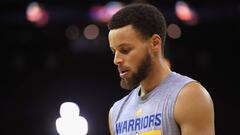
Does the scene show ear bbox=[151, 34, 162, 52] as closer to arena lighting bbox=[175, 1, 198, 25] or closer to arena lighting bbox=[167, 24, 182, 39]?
arena lighting bbox=[175, 1, 198, 25]

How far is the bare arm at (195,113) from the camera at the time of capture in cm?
268

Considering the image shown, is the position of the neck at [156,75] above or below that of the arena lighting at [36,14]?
below

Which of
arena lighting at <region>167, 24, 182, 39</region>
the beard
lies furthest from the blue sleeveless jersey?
arena lighting at <region>167, 24, 182, 39</region>

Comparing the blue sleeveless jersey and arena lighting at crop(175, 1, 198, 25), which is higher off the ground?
arena lighting at crop(175, 1, 198, 25)

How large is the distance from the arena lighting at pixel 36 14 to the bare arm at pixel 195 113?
11.0m

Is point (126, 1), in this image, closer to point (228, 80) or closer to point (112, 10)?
point (112, 10)

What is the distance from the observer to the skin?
269 cm

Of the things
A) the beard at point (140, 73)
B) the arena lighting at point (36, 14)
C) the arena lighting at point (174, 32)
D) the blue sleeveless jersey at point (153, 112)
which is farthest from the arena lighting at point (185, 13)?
the beard at point (140, 73)

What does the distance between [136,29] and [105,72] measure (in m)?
13.0

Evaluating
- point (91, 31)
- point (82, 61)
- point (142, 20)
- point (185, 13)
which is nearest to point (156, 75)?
point (142, 20)

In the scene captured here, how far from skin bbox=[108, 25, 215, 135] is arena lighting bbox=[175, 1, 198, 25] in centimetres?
1039

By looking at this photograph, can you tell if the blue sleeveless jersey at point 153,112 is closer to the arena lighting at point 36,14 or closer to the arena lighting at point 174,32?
the arena lighting at point 36,14

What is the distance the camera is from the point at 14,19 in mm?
13953

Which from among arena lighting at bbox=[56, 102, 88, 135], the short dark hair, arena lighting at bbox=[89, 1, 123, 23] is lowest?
arena lighting at bbox=[56, 102, 88, 135]
